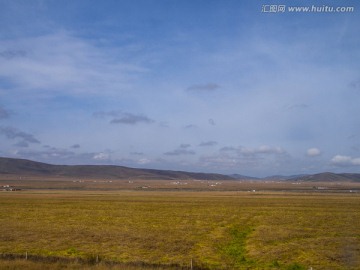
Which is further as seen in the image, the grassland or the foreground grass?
the foreground grass

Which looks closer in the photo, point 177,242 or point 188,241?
point 177,242

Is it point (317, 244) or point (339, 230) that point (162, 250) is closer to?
point (317, 244)

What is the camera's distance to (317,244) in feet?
113

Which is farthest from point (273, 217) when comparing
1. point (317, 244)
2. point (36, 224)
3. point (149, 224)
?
point (36, 224)

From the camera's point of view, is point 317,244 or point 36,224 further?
point 36,224

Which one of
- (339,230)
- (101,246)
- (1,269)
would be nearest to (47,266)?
(1,269)

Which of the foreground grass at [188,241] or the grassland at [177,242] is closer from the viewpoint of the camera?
the grassland at [177,242]

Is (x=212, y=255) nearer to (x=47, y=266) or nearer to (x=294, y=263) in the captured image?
(x=294, y=263)

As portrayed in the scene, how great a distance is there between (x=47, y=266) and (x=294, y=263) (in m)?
15.8

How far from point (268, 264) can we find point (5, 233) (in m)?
26.3

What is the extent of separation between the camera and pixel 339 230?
4328 centimetres

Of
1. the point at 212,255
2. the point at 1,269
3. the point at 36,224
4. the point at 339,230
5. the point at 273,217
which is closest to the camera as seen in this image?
the point at 1,269

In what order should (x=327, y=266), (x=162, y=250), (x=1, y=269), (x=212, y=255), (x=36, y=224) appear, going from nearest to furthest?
(x=1, y=269), (x=327, y=266), (x=212, y=255), (x=162, y=250), (x=36, y=224)

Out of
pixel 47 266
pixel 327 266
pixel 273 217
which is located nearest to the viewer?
pixel 47 266
